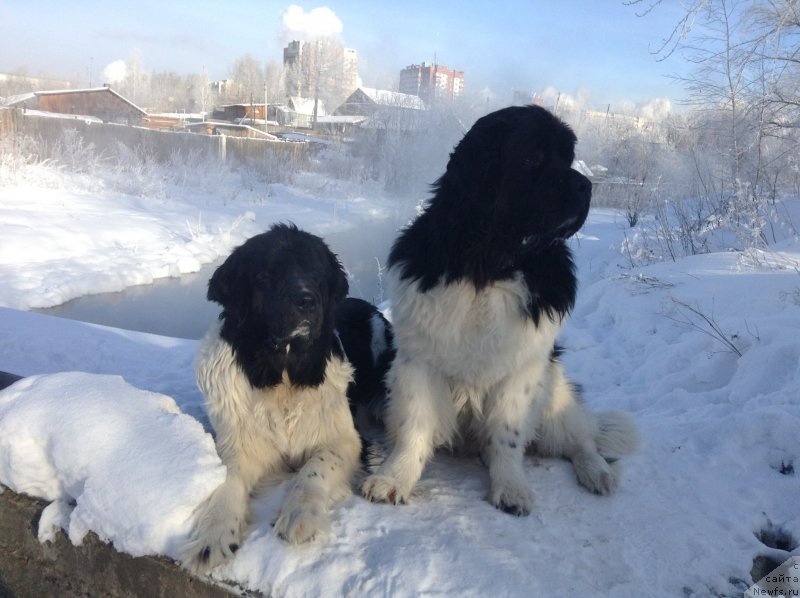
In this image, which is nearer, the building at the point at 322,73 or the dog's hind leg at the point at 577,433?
the dog's hind leg at the point at 577,433

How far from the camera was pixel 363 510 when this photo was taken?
2654mm

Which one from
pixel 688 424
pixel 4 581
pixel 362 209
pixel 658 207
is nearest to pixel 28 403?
pixel 4 581

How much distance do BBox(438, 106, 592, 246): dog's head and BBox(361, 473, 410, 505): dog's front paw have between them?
128 centimetres

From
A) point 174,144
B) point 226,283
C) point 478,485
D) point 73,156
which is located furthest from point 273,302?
point 174,144

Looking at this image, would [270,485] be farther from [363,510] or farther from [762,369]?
[762,369]

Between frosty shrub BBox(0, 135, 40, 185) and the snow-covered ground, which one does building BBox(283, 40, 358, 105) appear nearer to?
frosty shrub BBox(0, 135, 40, 185)

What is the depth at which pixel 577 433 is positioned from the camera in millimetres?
3307

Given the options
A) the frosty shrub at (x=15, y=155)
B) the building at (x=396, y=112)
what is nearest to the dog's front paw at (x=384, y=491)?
the frosty shrub at (x=15, y=155)

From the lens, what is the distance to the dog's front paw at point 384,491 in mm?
2764

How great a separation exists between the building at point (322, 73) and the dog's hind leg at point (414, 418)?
66.4 metres

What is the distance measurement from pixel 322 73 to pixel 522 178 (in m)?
70.0

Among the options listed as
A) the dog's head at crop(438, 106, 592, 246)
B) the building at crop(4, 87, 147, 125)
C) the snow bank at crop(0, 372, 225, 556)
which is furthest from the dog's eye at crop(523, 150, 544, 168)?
the building at crop(4, 87, 147, 125)

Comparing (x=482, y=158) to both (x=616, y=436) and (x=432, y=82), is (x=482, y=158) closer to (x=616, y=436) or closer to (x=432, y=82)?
(x=616, y=436)

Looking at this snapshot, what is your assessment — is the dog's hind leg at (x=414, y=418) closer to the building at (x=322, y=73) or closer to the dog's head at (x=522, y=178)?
the dog's head at (x=522, y=178)
